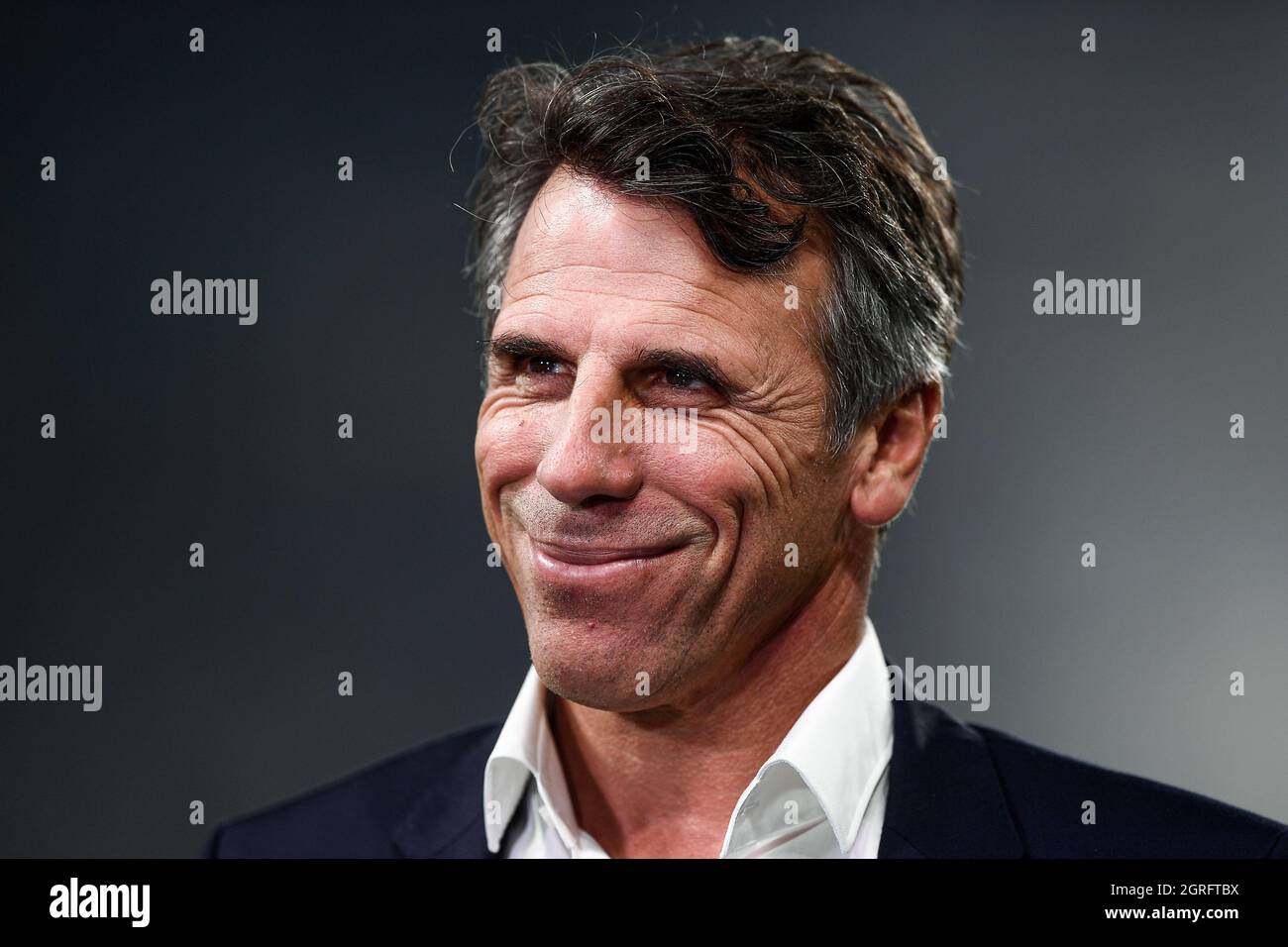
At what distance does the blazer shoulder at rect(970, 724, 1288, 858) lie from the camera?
2.05m

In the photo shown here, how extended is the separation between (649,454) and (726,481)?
0.12m

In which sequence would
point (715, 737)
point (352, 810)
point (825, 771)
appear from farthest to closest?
1. point (352, 810)
2. point (715, 737)
3. point (825, 771)

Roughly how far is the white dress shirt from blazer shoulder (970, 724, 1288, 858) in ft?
0.73

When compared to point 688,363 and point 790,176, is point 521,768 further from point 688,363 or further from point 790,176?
point 790,176

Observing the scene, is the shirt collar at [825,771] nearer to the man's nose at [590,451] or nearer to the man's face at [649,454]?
the man's face at [649,454]

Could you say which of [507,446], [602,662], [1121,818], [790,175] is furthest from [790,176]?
[1121,818]

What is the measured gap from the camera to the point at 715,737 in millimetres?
2090

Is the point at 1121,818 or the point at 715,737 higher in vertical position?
Answer: the point at 715,737

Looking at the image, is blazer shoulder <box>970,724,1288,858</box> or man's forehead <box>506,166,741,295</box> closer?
man's forehead <box>506,166,741,295</box>

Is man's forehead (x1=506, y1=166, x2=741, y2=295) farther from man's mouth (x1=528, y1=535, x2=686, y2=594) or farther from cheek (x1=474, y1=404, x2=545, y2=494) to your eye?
man's mouth (x1=528, y1=535, x2=686, y2=594)

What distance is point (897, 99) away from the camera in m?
2.24

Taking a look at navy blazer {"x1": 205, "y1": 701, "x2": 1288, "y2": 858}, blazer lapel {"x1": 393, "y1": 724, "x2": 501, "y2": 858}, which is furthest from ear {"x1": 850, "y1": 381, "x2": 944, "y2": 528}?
blazer lapel {"x1": 393, "y1": 724, "x2": 501, "y2": 858}

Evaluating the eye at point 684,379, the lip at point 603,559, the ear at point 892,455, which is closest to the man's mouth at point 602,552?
the lip at point 603,559

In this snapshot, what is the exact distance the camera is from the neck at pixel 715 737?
208 cm
